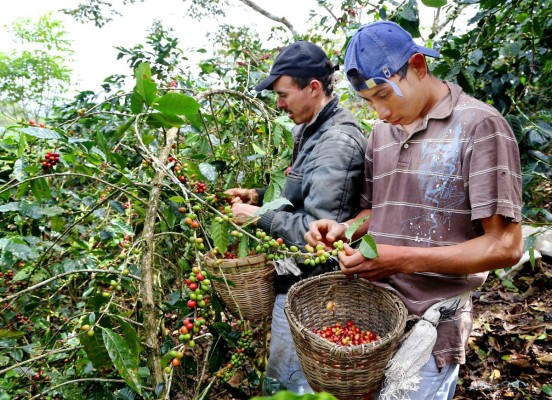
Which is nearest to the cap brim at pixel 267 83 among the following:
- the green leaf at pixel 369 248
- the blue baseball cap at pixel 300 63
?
the blue baseball cap at pixel 300 63

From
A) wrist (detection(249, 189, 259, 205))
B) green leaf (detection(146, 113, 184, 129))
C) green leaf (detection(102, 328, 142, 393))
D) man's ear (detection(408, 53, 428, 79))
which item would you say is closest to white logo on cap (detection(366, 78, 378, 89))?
man's ear (detection(408, 53, 428, 79))

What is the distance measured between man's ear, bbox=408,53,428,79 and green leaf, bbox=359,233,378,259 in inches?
23.2

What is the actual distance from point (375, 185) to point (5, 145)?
1.59 m

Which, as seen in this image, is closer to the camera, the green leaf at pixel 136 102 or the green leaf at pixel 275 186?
the green leaf at pixel 136 102

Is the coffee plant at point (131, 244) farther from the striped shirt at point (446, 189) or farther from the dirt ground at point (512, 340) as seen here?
the dirt ground at point (512, 340)

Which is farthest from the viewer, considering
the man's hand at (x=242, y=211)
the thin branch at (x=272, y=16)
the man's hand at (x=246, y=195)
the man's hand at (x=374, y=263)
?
the thin branch at (x=272, y=16)

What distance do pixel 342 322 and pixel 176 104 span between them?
1081 mm

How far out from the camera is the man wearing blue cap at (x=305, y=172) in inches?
66.8

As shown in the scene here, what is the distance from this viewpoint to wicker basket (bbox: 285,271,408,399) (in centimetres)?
118

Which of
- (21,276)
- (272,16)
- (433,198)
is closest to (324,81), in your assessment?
(433,198)

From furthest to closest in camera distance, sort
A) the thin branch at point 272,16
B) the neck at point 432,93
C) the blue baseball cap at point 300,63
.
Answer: the thin branch at point 272,16, the blue baseball cap at point 300,63, the neck at point 432,93

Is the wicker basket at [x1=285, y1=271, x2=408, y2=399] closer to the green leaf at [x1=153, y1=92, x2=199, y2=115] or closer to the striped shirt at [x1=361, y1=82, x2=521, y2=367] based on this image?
the striped shirt at [x1=361, y1=82, x2=521, y2=367]

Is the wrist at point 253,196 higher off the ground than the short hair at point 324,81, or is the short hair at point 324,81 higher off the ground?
the short hair at point 324,81

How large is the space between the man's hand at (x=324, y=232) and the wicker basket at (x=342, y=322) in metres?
0.14
